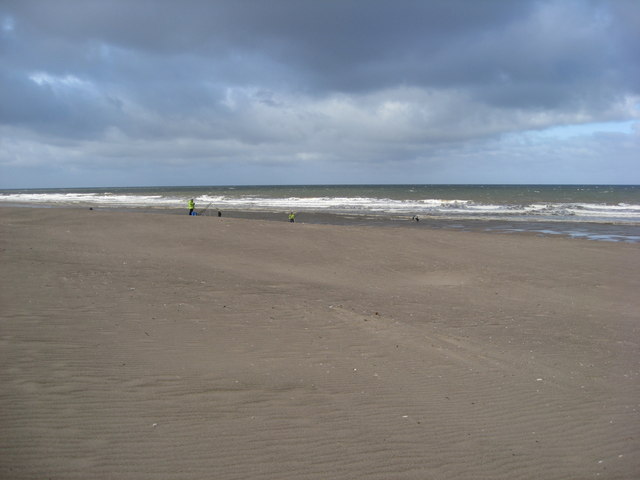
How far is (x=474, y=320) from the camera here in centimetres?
906

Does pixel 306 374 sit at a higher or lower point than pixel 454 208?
lower

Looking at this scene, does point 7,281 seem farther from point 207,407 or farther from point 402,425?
point 402,425

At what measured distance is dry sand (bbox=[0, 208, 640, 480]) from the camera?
405 centimetres

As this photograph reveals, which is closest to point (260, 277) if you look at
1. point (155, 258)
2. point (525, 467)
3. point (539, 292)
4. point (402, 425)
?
point (155, 258)

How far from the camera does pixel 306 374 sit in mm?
5863

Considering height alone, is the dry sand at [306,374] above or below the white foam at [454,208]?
below

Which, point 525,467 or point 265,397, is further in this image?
point 265,397

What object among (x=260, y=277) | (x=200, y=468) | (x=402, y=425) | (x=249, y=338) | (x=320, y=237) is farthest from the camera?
(x=320, y=237)

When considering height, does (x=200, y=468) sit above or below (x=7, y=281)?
below

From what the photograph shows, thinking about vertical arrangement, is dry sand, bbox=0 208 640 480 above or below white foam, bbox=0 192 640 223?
below

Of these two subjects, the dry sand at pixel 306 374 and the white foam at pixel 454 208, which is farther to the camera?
the white foam at pixel 454 208

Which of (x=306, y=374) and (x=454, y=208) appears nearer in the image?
(x=306, y=374)

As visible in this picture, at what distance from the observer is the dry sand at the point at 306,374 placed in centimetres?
405

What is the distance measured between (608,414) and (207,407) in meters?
4.30
